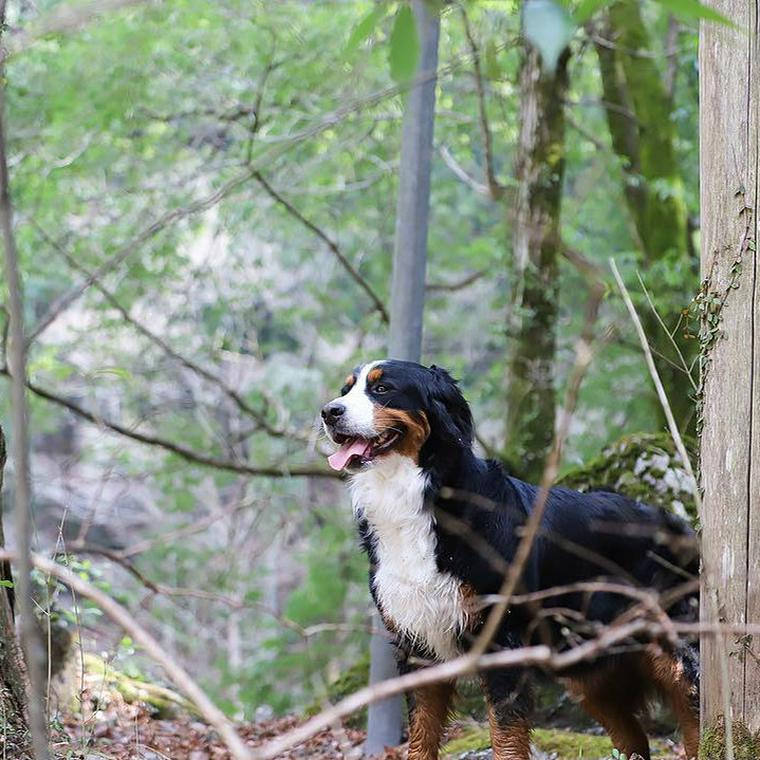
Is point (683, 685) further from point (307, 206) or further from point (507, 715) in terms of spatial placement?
point (307, 206)

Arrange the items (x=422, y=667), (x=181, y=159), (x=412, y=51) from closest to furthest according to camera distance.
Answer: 1. (x=412, y=51)
2. (x=422, y=667)
3. (x=181, y=159)

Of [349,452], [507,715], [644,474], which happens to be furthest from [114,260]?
[644,474]

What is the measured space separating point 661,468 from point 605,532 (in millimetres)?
1724

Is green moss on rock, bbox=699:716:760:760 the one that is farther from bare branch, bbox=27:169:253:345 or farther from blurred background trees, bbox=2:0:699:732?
blurred background trees, bbox=2:0:699:732

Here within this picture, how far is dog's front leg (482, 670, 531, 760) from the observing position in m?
5.23

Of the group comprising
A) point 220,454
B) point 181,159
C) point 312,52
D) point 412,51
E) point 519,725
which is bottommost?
point 519,725

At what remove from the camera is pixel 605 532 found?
5734 millimetres

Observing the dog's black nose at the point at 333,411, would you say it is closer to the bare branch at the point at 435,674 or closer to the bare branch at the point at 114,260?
the bare branch at the point at 114,260

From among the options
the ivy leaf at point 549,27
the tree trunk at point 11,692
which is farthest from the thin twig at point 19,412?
the tree trunk at point 11,692

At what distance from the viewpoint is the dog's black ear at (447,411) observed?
5406 mm

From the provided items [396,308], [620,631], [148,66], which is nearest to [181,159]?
[148,66]

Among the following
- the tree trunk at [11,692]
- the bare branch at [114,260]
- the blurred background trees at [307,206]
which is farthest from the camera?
the blurred background trees at [307,206]

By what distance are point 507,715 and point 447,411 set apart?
57.4 inches

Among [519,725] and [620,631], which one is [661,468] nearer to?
[519,725]
